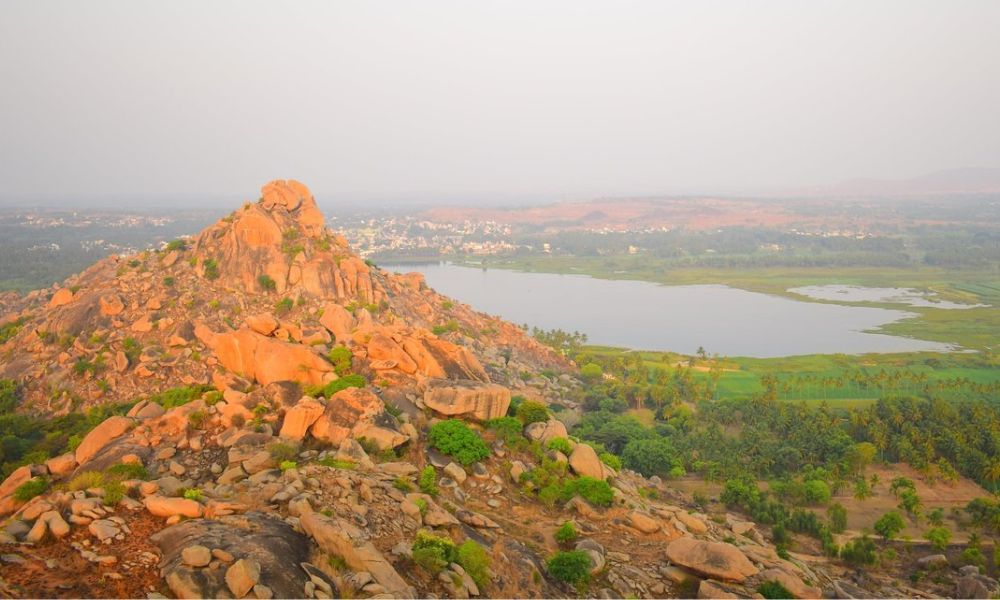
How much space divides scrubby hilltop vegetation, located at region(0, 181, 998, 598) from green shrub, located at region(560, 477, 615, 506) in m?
0.08

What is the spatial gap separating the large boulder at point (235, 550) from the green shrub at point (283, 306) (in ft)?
79.8

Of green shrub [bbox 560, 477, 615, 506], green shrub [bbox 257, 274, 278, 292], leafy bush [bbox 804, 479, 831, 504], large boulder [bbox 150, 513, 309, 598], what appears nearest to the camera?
large boulder [bbox 150, 513, 309, 598]

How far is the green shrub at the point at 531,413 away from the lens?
65.9ft

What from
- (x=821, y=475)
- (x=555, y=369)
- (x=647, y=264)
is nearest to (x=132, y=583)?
(x=821, y=475)

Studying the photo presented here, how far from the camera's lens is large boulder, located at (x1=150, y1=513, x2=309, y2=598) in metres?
8.84

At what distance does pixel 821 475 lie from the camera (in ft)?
95.3

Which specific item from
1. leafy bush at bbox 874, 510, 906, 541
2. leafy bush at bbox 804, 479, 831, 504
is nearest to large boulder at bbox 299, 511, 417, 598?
leafy bush at bbox 874, 510, 906, 541

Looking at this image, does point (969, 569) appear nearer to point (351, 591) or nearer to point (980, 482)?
point (980, 482)

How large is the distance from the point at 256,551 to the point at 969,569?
898 inches

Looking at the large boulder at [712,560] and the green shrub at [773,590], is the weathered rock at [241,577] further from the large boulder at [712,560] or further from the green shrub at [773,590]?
the green shrub at [773,590]

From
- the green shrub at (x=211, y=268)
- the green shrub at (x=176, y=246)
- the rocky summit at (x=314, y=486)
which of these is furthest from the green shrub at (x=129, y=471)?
the green shrub at (x=176, y=246)

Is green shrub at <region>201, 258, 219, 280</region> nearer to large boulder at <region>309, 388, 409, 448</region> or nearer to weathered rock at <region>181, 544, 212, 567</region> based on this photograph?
large boulder at <region>309, 388, 409, 448</region>

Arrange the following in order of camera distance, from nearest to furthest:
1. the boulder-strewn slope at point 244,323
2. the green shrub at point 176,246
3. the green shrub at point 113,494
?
the green shrub at point 113,494, the boulder-strewn slope at point 244,323, the green shrub at point 176,246

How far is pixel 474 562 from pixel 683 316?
71427mm
